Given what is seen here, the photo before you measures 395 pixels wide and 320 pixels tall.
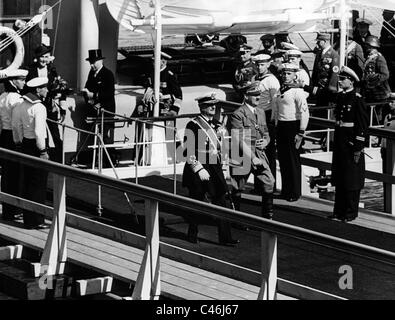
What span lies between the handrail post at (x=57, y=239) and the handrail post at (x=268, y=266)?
2.56 metres

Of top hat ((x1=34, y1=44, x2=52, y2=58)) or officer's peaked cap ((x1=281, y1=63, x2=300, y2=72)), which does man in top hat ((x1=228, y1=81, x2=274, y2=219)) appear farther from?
top hat ((x1=34, y1=44, x2=52, y2=58))

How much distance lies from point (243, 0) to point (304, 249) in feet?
37.5

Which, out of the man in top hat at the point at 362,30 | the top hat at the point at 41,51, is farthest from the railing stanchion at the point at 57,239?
the man in top hat at the point at 362,30

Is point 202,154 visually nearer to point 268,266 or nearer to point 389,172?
Answer: point 389,172

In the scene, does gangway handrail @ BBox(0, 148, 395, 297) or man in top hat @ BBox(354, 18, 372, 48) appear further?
man in top hat @ BBox(354, 18, 372, 48)

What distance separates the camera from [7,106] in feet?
53.9

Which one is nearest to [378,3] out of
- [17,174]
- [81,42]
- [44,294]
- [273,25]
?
[273,25]

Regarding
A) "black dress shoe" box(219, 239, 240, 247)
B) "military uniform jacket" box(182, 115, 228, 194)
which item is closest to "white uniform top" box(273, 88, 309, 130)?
"military uniform jacket" box(182, 115, 228, 194)

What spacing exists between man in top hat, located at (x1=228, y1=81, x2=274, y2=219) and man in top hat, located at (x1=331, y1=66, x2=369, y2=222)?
91 centimetres

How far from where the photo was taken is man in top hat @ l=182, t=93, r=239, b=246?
51.5 feet

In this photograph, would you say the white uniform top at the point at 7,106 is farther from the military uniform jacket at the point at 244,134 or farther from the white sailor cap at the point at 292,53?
the white sailor cap at the point at 292,53

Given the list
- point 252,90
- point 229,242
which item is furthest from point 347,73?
point 229,242

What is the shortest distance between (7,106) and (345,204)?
3.89 m

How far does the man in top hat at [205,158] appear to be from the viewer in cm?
1569
